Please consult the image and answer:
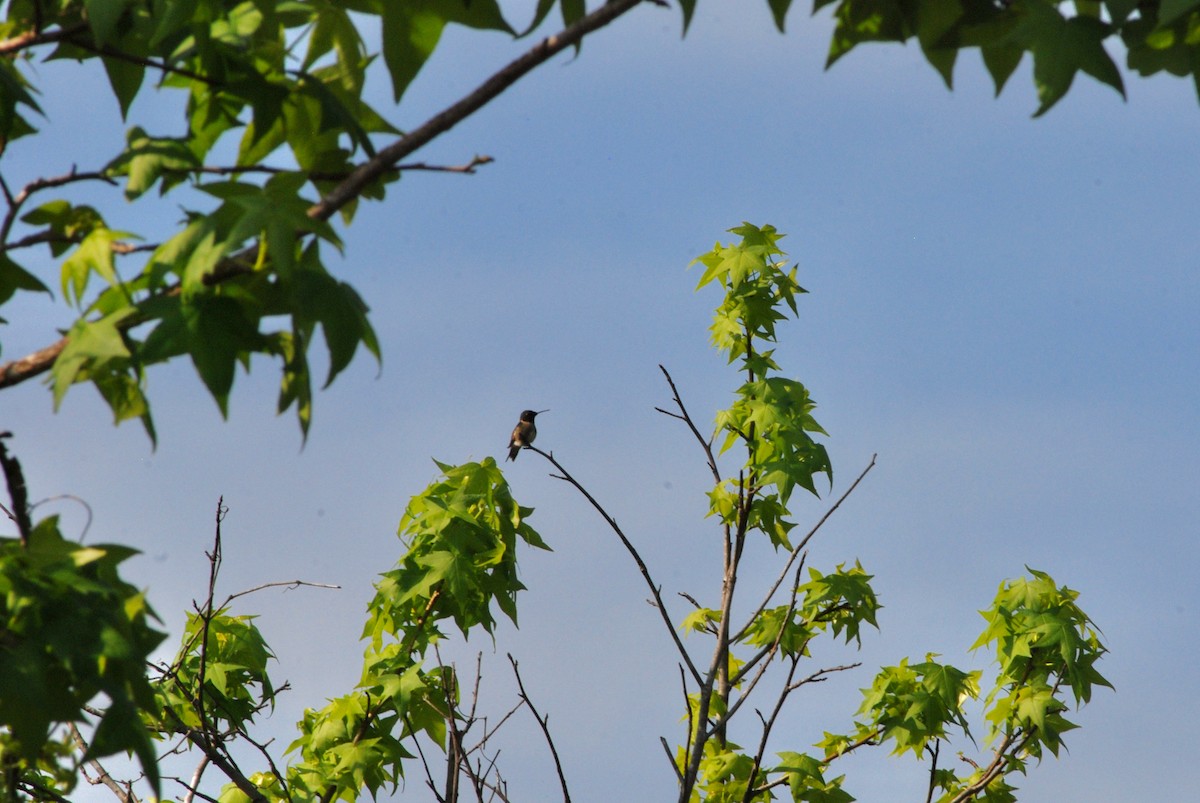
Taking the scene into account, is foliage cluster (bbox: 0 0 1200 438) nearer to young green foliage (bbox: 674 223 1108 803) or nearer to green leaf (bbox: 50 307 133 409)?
green leaf (bbox: 50 307 133 409)

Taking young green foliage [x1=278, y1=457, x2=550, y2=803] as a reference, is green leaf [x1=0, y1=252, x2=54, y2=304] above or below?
below

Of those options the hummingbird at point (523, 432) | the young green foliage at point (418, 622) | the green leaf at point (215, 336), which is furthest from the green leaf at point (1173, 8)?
the hummingbird at point (523, 432)

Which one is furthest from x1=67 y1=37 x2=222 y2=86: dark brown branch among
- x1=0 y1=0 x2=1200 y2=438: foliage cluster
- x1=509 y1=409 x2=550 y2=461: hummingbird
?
x1=509 y1=409 x2=550 y2=461: hummingbird

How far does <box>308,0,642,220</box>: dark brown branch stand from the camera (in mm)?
2525

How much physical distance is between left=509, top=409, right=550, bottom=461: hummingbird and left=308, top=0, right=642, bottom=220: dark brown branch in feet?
32.4

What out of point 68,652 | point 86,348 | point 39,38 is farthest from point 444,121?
point 68,652

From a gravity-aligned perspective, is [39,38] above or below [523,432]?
below

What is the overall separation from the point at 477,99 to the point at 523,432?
10063 millimetres

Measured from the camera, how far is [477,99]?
255 cm

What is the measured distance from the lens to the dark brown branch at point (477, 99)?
2.53 m

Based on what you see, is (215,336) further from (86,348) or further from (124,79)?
(124,79)

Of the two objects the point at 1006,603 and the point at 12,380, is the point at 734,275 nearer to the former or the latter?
the point at 1006,603

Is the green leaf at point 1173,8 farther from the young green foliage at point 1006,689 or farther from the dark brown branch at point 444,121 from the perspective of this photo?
the young green foliage at point 1006,689

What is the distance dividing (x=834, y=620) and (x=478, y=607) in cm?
238
